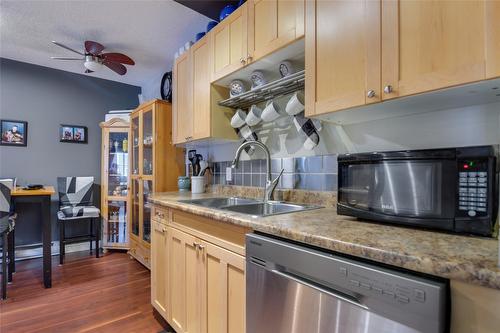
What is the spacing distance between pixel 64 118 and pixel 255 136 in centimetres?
298

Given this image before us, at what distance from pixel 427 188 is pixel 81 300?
2.60 meters

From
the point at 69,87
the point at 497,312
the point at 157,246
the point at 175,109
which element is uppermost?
the point at 69,87

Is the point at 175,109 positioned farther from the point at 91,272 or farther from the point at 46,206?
the point at 91,272

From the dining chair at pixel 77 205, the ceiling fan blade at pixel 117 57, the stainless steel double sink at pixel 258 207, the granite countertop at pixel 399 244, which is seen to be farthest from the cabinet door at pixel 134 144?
the granite countertop at pixel 399 244

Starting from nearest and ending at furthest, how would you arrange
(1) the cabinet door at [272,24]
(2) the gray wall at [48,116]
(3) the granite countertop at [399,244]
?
(3) the granite countertop at [399,244]
(1) the cabinet door at [272,24]
(2) the gray wall at [48,116]

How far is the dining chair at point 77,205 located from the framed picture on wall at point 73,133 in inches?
21.7

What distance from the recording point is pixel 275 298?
3.13 ft

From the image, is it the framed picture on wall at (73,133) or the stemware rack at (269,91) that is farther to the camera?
the framed picture on wall at (73,133)

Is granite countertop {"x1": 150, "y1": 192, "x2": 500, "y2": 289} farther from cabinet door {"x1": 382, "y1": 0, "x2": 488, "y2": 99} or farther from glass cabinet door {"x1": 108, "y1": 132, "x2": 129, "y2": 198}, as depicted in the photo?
glass cabinet door {"x1": 108, "y1": 132, "x2": 129, "y2": 198}

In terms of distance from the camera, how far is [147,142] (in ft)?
10.0

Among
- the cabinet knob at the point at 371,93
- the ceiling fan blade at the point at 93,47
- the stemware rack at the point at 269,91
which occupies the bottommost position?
the cabinet knob at the point at 371,93

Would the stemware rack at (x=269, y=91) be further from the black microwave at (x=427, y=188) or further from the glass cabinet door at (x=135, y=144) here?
the glass cabinet door at (x=135, y=144)

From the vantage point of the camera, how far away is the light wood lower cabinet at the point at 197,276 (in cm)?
119

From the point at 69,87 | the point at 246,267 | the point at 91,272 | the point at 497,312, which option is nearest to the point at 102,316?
the point at 91,272
